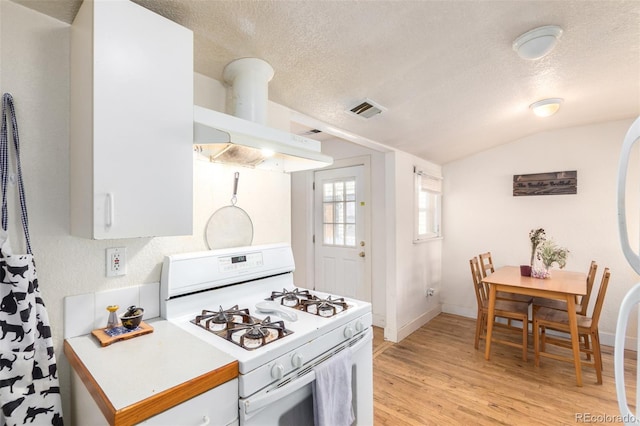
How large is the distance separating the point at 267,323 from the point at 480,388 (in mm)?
2062

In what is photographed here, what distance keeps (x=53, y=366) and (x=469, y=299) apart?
4189mm

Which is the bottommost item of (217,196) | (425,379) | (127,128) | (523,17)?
(425,379)

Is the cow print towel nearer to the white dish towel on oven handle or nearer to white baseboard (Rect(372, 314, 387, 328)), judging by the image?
the white dish towel on oven handle

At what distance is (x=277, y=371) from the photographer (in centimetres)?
112

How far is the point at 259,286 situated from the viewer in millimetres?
1823

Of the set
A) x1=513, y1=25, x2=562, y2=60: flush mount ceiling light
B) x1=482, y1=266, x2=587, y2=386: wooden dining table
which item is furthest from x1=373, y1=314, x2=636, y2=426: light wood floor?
x1=513, y1=25, x2=562, y2=60: flush mount ceiling light

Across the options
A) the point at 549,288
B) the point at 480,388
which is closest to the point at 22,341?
the point at 480,388

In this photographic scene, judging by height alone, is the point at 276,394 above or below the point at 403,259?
below

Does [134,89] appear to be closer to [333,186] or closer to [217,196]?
[217,196]

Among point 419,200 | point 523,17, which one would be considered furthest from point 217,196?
point 419,200

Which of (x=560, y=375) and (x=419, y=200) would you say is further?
(x=419, y=200)

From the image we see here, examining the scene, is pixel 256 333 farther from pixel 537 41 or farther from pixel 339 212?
pixel 339 212

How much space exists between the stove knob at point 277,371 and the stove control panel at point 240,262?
668mm

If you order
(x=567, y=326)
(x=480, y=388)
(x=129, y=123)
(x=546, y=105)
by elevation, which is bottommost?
(x=480, y=388)
